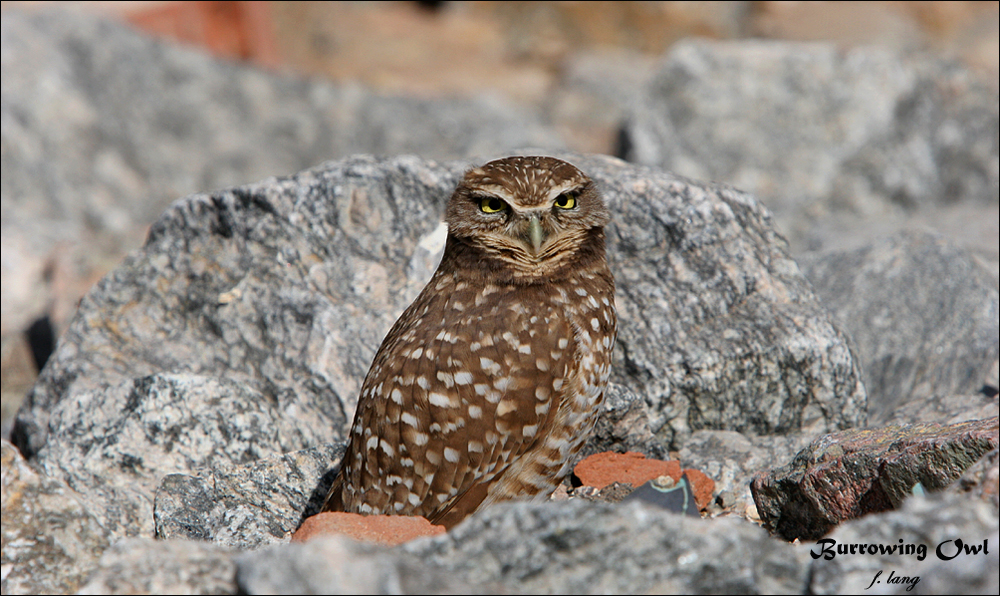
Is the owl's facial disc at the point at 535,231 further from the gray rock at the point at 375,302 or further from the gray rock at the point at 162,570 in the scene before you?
the gray rock at the point at 162,570

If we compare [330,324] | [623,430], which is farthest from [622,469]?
[330,324]

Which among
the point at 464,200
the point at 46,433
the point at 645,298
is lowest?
the point at 46,433

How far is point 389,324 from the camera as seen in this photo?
4855mm

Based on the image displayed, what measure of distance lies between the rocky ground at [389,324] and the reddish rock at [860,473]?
1 cm

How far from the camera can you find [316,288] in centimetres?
491

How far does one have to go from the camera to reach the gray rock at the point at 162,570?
6.82ft

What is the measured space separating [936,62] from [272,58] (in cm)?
Result: 1090

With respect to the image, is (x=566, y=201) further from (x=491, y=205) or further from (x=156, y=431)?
(x=156, y=431)

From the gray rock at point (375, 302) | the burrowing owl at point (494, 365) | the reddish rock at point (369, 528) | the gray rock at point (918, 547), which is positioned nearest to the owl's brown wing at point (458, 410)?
the burrowing owl at point (494, 365)

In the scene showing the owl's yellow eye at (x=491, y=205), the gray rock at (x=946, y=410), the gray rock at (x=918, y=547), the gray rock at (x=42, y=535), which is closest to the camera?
the gray rock at (x=918, y=547)

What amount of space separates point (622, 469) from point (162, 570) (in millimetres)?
2377

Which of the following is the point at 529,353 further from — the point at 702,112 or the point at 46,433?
the point at 702,112

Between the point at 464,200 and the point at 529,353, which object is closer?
the point at 529,353

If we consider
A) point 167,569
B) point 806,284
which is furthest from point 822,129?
point 167,569
